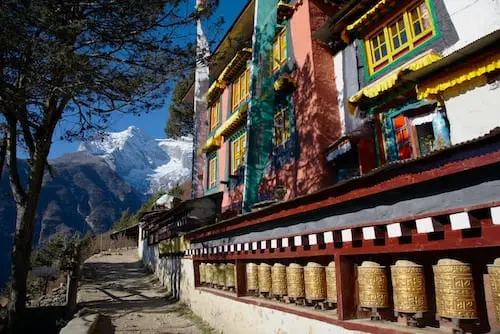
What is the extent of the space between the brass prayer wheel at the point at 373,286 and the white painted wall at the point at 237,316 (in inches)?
17.8

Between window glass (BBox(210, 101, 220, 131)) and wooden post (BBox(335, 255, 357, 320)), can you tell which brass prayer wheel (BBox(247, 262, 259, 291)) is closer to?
wooden post (BBox(335, 255, 357, 320))

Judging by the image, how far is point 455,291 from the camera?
2.86 metres

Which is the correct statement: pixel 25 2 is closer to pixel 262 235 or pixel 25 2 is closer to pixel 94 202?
pixel 262 235

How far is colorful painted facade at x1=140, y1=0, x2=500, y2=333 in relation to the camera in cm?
291

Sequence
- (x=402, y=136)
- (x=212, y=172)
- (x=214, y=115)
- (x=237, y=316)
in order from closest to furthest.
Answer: (x=237, y=316) < (x=402, y=136) < (x=212, y=172) < (x=214, y=115)

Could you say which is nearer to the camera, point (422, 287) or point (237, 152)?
point (422, 287)

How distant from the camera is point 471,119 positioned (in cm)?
695

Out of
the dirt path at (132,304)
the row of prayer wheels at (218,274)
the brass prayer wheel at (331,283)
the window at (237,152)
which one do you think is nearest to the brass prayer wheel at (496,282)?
the brass prayer wheel at (331,283)

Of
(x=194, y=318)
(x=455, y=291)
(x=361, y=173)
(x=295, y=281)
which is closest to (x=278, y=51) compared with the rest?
(x=361, y=173)

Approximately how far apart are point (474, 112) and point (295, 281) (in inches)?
200

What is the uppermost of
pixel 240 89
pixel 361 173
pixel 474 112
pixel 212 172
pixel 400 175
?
pixel 240 89

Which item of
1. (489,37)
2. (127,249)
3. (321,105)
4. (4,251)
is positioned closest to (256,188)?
(321,105)

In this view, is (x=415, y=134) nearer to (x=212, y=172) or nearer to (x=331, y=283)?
(x=331, y=283)

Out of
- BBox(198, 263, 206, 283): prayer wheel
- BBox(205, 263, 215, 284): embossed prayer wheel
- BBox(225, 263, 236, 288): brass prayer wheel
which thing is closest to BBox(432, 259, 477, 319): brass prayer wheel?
BBox(225, 263, 236, 288): brass prayer wheel
